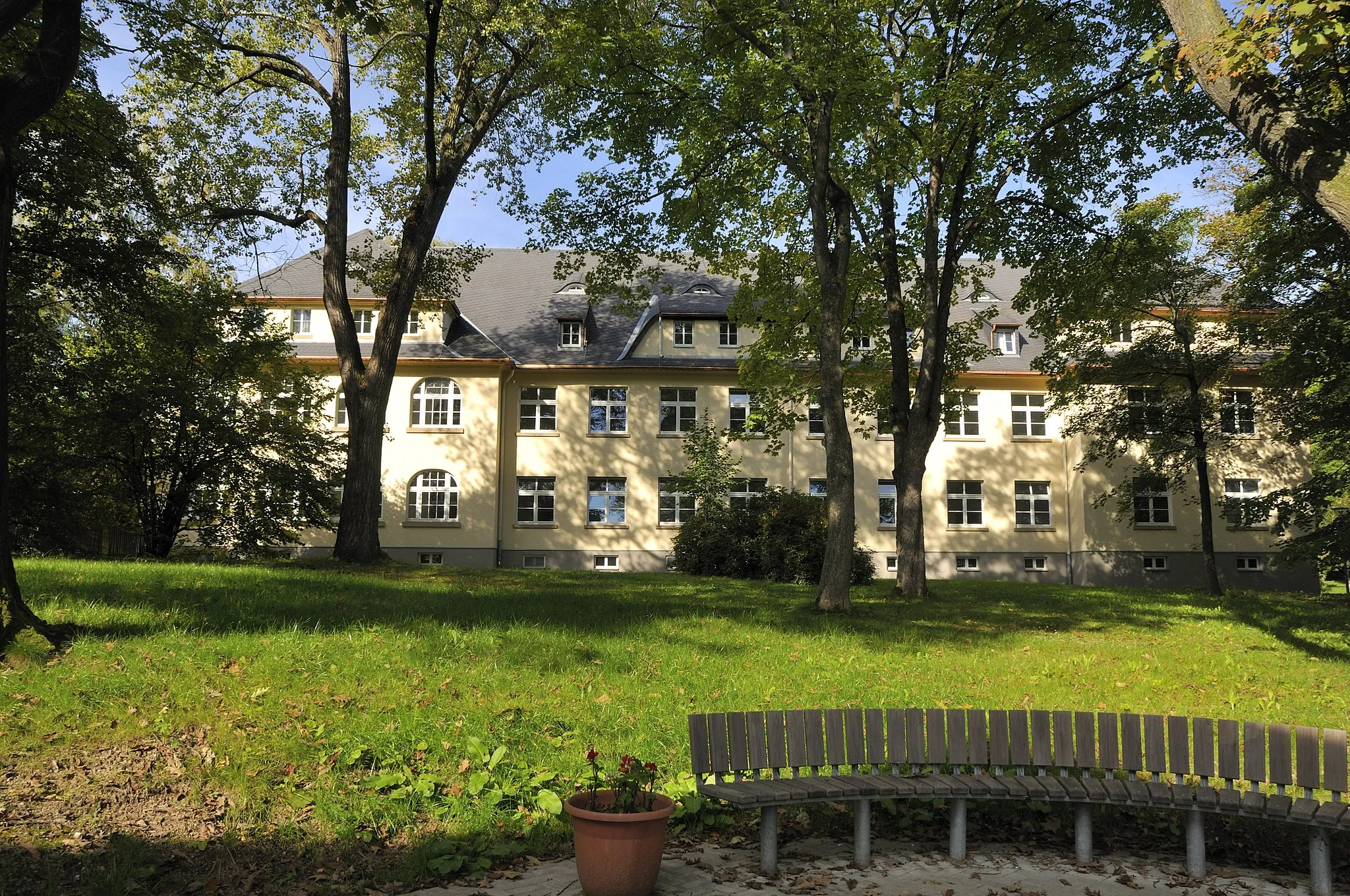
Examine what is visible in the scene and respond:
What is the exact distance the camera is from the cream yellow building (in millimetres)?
31047

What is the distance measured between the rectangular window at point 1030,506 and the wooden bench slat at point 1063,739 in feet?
91.0

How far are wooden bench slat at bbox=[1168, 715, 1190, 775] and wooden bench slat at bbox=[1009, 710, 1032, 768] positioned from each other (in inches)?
33.5

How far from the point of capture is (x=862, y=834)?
5.76 metres

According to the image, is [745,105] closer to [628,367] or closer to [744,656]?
[744,656]

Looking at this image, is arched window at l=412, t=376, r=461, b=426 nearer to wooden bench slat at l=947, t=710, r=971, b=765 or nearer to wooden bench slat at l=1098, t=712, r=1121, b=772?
wooden bench slat at l=947, t=710, r=971, b=765

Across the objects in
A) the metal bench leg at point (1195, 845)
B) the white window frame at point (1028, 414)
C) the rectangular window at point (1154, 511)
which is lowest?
the metal bench leg at point (1195, 845)

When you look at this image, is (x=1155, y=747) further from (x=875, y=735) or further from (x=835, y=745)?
(x=835, y=745)

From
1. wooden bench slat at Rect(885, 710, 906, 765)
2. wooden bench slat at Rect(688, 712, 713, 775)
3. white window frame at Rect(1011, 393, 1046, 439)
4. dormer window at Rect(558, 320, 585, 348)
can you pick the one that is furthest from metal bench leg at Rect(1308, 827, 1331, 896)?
dormer window at Rect(558, 320, 585, 348)

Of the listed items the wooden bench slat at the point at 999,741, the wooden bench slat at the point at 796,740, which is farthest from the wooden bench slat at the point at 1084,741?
the wooden bench slat at the point at 796,740

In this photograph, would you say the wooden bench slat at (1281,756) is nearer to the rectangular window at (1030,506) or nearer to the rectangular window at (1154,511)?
the rectangular window at (1030,506)

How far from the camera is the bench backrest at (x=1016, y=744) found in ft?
19.2

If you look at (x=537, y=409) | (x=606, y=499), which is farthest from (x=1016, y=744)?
(x=537, y=409)

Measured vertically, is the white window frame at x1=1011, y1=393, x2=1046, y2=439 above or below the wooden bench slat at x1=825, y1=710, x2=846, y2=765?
above

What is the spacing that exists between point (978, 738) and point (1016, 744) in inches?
9.8
